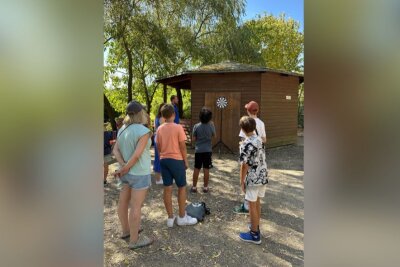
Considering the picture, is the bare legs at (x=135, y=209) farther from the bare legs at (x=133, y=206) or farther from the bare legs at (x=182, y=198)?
the bare legs at (x=182, y=198)

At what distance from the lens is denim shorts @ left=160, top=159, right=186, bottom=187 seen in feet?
14.4

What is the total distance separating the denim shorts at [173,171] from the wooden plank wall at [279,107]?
803 cm

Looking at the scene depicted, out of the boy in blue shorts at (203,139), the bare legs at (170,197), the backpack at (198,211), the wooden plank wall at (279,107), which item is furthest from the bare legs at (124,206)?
the wooden plank wall at (279,107)

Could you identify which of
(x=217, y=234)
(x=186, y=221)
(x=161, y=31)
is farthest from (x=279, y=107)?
(x=217, y=234)

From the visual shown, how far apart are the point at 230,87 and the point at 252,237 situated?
8.55 meters

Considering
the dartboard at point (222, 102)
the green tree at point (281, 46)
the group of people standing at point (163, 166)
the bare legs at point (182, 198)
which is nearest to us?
the group of people standing at point (163, 166)

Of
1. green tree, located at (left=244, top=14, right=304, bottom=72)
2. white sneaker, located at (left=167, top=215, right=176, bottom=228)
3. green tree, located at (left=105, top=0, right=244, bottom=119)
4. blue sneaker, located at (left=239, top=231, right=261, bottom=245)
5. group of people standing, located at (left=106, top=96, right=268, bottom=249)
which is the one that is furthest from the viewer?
green tree, located at (left=244, top=14, right=304, bottom=72)

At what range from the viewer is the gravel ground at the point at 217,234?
3705 millimetres

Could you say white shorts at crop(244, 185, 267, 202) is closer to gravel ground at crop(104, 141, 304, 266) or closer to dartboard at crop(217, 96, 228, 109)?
gravel ground at crop(104, 141, 304, 266)

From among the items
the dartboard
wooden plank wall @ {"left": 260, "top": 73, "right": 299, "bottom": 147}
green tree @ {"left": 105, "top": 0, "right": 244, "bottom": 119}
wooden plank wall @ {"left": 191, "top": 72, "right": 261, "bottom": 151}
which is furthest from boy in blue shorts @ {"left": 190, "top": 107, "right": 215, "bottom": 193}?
Answer: green tree @ {"left": 105, "top": 0, "right": 244, "bottom": 119}

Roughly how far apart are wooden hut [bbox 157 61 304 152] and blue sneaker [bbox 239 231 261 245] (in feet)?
24.6
